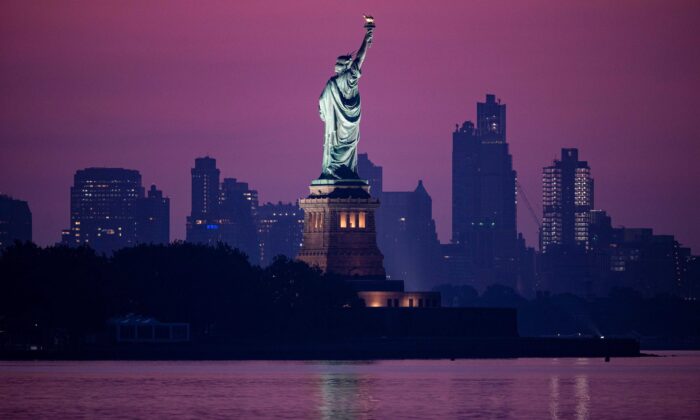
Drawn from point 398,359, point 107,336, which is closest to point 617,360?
point 398,359

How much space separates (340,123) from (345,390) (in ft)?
158

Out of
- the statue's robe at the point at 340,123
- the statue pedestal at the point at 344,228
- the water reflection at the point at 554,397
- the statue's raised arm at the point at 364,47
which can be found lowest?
the water reflection at the point at 554,397

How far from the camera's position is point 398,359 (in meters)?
178

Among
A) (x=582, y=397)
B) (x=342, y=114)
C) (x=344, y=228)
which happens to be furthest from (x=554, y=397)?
(x=342, y=114)

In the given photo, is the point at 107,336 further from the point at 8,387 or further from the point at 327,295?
the point at 8,387

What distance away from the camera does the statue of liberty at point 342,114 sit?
178750 millimetres

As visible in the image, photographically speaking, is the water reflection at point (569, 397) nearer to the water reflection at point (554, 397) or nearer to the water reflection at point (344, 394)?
the water reflection at point (554, 397)

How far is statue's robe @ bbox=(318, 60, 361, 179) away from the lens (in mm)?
179875

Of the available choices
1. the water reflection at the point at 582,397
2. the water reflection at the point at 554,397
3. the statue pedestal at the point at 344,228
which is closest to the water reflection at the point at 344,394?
the water reflection at the point at 554,397

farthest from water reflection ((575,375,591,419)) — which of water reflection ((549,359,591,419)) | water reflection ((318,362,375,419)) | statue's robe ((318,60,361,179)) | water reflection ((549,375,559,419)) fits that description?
statue's robe ((318,60,361,179))

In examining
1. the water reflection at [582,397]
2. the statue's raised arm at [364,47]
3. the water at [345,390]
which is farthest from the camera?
the statue's raised arm at [364,47]

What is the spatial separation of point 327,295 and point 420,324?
6957 mm

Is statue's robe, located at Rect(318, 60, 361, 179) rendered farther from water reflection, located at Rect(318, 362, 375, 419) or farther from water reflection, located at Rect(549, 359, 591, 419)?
water reflection, located at Rect(549, 359, 591, 419)

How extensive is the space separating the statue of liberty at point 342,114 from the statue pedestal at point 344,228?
4.30ft
